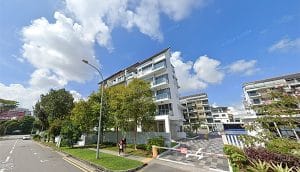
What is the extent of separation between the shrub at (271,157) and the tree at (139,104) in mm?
11268

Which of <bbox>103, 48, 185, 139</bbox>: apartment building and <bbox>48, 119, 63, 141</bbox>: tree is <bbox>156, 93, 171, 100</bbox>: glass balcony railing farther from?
<bbox>48, 119, 63, 141</bbox>: tree

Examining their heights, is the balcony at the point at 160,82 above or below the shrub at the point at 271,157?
above

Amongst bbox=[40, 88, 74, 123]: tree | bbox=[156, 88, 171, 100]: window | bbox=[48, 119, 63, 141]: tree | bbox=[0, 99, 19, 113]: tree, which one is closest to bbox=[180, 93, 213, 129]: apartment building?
bbox=[156, 88, 171, 100]: window

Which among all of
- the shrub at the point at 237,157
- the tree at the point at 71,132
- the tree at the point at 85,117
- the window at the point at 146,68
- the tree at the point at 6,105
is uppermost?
the tree at the point at 6,105

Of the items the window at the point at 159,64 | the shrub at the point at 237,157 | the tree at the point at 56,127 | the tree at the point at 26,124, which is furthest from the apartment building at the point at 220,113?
the tree at the point at 26,124

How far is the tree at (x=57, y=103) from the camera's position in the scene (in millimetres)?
39312

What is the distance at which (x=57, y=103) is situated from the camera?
130ft

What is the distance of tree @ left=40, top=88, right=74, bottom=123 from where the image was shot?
3931cm

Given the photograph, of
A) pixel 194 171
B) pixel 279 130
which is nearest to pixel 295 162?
pixel 279 130

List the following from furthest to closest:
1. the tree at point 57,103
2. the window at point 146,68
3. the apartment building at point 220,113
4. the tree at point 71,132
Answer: the apartment building at point 220,113 → the tree at point 57,103 → the window at point 146,68 → the tree at point 71,132

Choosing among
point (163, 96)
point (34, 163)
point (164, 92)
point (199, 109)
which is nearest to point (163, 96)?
point (163, 96)

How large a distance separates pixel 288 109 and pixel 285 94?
619 mm

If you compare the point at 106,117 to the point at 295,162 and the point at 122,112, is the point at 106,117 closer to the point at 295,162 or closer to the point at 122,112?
the point at 122,112

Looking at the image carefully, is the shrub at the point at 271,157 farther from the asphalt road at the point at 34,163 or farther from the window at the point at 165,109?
the window at the point at 165,109
